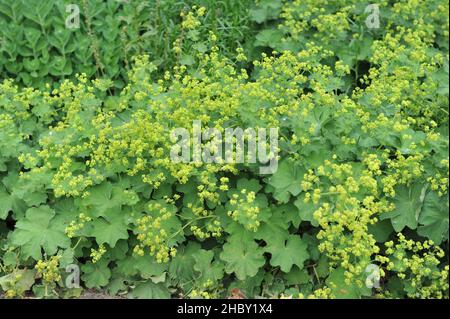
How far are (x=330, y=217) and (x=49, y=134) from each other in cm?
211

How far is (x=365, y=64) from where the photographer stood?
634cm

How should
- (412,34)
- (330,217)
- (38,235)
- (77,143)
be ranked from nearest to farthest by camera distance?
1. (330,217)
2. (38,235)
3. (77,143)
4. (412,34)

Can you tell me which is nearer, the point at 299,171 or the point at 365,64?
the point at 299,171

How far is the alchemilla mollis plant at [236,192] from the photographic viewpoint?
4535 mm

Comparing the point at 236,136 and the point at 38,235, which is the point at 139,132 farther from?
the point at 38,235

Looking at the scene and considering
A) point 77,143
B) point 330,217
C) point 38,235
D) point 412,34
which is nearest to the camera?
point 330,217

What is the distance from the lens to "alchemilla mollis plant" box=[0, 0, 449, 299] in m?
4.54

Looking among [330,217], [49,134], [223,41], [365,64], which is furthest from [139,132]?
[365,64]
